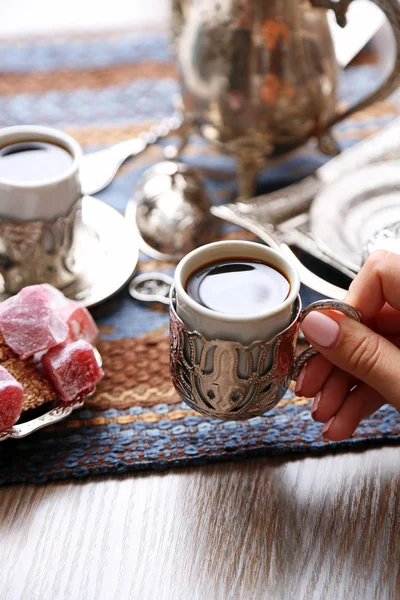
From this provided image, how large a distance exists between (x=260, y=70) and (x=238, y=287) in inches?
14.4

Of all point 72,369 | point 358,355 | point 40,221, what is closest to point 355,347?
point 358,355

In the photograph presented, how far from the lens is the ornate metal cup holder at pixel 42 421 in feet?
2.35

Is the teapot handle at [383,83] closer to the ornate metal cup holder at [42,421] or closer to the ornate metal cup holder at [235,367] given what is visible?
the ornate metal cup holder at [235,367]

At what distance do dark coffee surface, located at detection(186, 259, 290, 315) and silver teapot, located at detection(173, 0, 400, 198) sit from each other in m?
0.32

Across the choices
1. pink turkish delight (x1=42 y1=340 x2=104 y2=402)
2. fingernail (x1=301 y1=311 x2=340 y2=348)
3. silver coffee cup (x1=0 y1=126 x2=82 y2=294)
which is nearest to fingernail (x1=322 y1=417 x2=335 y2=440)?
fingernail (x1=301 y1=311 x2=340 y2=348)

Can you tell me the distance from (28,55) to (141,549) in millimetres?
905

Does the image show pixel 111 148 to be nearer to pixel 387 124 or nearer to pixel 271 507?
pixel 387 124

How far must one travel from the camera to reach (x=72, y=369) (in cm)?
75

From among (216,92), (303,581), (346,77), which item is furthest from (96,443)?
(346,77)

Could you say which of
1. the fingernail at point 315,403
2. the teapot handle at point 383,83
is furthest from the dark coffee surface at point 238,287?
the teapot handle at point 383,83

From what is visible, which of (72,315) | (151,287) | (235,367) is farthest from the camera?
(151,287)

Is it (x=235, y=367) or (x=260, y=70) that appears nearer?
(x=235, y=367)

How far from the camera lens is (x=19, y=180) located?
2.81 ft

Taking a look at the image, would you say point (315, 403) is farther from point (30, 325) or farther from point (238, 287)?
point (30, 325)
